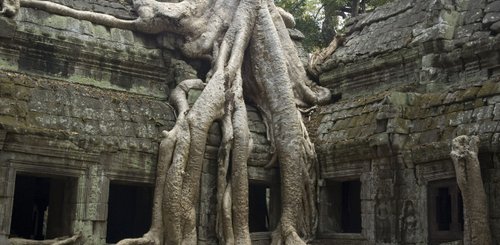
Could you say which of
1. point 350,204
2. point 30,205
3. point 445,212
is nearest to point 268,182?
point 350,204

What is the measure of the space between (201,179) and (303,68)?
3553 millimetres

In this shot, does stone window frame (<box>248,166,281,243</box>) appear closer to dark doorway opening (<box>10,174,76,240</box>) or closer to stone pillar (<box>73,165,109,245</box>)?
stone pillar (<box>73,165,109,245</box>)

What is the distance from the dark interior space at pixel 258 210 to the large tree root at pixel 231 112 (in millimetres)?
2059

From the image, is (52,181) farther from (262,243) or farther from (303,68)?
(303,68)

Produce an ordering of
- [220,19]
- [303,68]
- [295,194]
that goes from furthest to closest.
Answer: [303,68] → [220,19] → [295,194]

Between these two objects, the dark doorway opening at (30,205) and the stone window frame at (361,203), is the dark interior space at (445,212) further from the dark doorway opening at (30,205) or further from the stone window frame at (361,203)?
the dark doorway opening at (30,205)

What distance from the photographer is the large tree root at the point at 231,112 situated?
909 centimetres

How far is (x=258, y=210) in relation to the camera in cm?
1257

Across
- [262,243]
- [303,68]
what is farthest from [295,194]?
[303,68]

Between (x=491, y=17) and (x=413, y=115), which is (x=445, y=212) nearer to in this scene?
(x=413, y=115)

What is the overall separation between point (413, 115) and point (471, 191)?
1785mm

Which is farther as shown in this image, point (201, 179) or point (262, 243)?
point (262, 243)

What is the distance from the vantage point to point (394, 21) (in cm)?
1159

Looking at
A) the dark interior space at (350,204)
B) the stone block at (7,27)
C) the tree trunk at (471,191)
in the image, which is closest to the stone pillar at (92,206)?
the stone block at (7,27)
